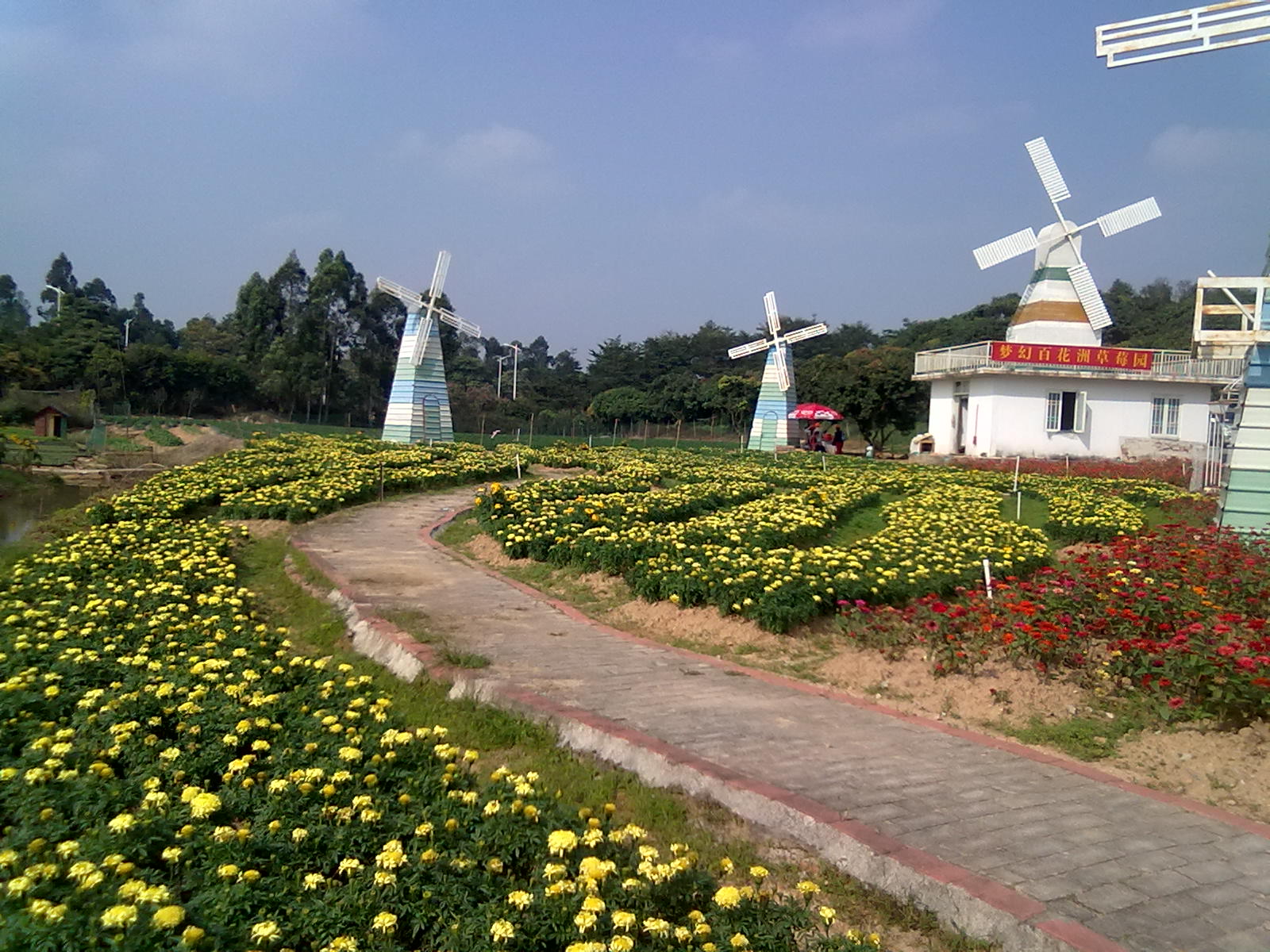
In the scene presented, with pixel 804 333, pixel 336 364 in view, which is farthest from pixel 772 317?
pixel 336 364

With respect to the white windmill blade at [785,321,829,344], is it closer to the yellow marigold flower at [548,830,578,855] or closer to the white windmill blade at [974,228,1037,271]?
the white windmill blade at [974,228,1037,271]

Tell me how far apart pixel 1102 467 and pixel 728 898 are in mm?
25598

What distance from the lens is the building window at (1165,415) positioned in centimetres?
2994

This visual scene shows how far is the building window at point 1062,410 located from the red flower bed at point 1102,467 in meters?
1.49

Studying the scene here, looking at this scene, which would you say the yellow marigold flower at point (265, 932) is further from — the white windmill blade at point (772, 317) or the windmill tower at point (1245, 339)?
the white windmill blade at point (772, 317)

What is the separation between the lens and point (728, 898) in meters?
3.34

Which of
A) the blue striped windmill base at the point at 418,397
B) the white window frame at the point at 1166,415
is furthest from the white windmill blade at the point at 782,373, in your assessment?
the blue striped windmill base at the point at 418,397

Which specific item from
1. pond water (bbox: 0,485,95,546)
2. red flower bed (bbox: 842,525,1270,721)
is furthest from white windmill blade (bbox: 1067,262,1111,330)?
pond water (bbox: 0,485,95,546)

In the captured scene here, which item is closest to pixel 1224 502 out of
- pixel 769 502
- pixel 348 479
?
pixel 769 502

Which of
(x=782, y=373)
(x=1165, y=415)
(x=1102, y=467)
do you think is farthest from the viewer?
(x=782, y=373)

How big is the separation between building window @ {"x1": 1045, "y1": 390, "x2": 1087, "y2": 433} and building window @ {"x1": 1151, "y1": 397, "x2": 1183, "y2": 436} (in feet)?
7.26

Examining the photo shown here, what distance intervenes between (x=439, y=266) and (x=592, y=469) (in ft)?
46.8

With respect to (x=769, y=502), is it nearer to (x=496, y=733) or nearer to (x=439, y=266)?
(x=496, y=733)

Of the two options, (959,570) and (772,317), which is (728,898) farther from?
(772,317)
